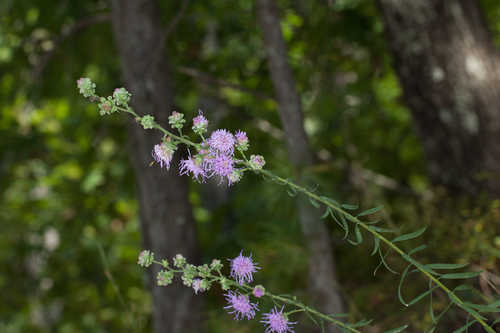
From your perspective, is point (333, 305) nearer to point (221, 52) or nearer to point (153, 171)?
point (153, 171)

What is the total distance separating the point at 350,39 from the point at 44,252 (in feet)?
7.77

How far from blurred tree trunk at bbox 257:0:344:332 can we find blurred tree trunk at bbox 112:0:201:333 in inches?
17.4

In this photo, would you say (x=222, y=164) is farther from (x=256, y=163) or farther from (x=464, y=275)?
(x=464, y=275)

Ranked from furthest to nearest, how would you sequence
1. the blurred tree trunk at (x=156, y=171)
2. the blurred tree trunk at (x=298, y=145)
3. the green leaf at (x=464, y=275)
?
the blurred tree trunk at (x=156, y=171), the blurred tree trunk at (x=298, y=145), the green leaf at (x=464, y=275)

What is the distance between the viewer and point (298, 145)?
1.61 metres

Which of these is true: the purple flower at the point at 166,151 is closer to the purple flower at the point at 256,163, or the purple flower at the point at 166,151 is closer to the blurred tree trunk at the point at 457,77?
the purple flower at the point at 256,163

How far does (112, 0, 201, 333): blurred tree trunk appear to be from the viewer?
1780 mm

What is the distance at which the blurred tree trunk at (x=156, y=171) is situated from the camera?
178 cm

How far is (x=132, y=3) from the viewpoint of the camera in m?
1.78

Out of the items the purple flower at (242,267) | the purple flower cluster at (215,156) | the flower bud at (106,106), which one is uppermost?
the flower bud at (106,106)

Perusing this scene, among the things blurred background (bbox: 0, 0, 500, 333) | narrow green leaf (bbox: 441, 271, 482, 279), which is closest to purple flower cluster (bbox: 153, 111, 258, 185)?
narrow green leaf (bbox: 441, 271, 482, 279)

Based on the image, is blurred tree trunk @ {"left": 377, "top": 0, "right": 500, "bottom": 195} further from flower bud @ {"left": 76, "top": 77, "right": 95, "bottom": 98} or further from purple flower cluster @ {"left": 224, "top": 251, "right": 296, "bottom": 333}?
flower bud @ {"left": 76, "top": 77, "right": 95, "bottom": 98}

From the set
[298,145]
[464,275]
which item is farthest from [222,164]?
[298,145]

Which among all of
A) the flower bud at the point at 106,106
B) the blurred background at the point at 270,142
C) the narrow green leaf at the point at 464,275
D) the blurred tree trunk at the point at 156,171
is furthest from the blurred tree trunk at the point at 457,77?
the flower bud at the point at 106,106
